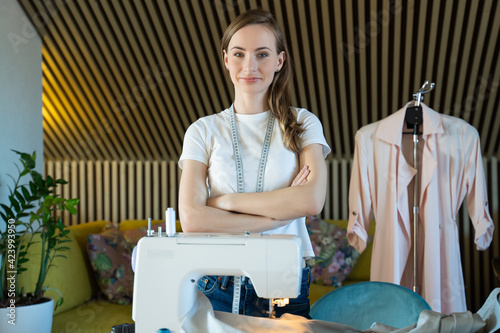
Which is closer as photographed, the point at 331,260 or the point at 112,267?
the point at 112,267

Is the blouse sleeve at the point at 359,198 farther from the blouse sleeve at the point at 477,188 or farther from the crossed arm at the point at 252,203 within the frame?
the crossed arm at the point at 252,203

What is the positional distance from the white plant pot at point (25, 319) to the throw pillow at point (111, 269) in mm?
1013

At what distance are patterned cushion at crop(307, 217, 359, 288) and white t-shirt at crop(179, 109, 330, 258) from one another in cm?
296

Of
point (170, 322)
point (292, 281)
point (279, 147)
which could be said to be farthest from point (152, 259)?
point (279, 147)

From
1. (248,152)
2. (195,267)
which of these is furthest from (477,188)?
(195,267)

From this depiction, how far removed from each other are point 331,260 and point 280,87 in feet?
10.3

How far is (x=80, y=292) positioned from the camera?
4367mm

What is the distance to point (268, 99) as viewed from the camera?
72.3 inches

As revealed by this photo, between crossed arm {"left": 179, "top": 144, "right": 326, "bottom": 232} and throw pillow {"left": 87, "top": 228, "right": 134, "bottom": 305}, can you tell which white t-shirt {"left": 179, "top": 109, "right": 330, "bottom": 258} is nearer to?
crossed arm {"left": 179, "top": 144, "right": 326, "bottom": 232}

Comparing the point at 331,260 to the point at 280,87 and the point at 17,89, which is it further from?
the point at 280,87

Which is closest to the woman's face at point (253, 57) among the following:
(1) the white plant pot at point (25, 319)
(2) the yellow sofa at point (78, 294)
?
(1) the white plant pot at point (25, 319)

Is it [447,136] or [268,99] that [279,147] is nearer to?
[268,99]

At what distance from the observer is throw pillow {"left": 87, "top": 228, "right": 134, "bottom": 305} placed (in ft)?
14.6

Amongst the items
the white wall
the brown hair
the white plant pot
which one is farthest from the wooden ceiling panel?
the brown hair
